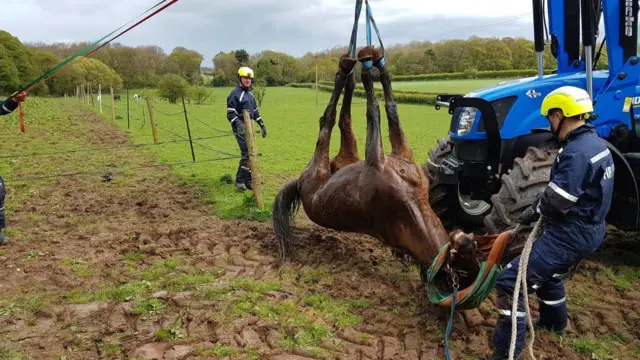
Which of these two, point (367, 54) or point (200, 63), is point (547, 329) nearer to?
point (367, 54)

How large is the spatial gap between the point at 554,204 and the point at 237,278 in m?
2.99

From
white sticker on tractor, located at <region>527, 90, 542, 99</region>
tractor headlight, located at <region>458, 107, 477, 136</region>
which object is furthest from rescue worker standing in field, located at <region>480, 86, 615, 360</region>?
tractor headlight, located at <region>458, 107, 477, 136</region>

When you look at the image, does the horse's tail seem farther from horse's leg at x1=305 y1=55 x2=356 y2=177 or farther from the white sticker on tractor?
the white sticker on tractor

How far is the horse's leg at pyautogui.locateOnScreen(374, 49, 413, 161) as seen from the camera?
13.8 feet

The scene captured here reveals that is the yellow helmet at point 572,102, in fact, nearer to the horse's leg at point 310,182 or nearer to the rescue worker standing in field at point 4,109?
the horse's leg at point 310,182

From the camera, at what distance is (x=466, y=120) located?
517 cm

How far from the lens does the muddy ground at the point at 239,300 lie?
3.46 meters

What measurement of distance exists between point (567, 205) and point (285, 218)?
2.94m

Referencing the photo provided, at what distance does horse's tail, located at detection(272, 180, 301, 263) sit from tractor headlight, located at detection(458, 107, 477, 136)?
1.92m

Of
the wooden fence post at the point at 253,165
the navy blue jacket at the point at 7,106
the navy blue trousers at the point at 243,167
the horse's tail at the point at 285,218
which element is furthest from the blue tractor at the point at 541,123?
the navy blue jacket at the point at 7,106

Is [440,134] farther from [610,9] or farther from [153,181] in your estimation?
[610,9]

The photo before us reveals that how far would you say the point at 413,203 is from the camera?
3.88m

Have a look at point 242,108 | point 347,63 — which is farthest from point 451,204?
point 242,108

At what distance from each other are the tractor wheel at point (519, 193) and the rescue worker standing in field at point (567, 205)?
0.56 metres
